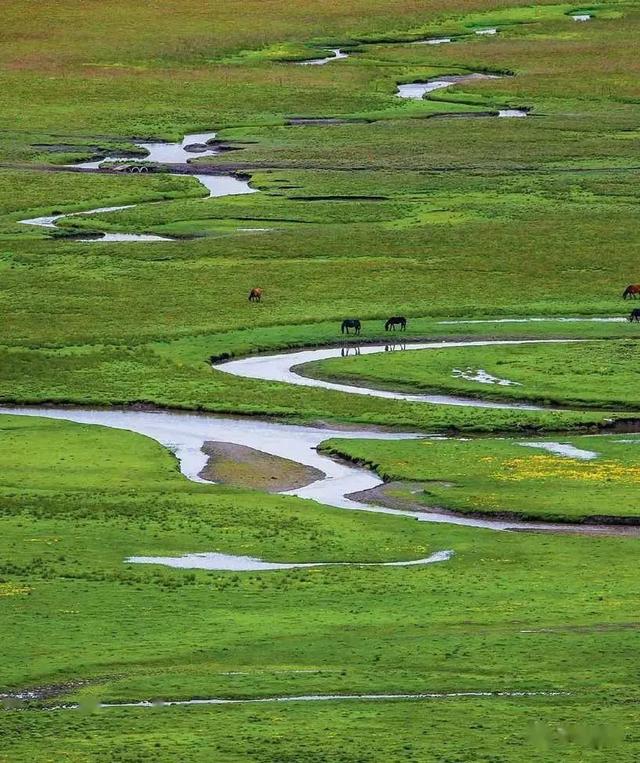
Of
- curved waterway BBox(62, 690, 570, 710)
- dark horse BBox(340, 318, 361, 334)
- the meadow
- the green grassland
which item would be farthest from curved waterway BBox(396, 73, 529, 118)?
curved waterway BBox(62, 690, 570, 710)

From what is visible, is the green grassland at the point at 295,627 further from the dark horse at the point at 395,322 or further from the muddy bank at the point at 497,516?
the dark horse at the point at 395,322

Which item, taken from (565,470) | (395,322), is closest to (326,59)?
(395,322)

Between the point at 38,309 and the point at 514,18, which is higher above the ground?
the point at 514,18

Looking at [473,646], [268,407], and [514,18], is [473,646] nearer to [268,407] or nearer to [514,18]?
[268,407]

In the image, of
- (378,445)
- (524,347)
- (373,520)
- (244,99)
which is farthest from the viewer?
(244,99)

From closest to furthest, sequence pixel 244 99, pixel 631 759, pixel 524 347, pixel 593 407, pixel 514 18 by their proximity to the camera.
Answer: pixel 631 759
pixel 593 407
pixel 524 347
pixel 244 99
pixel 514 18

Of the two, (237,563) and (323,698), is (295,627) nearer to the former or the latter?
(323,698)

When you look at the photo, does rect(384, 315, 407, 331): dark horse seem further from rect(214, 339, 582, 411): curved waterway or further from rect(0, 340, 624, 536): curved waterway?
rect(0, 340, 624, 536): curved waterway

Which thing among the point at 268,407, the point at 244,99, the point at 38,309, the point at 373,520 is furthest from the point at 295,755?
the point at 244,99
